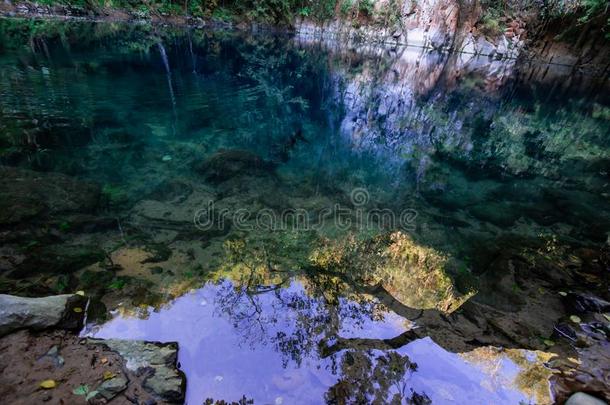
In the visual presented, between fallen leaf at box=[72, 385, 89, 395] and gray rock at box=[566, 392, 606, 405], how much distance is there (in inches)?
170

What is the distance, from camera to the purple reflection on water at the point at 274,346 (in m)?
3.21

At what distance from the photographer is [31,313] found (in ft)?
10.2

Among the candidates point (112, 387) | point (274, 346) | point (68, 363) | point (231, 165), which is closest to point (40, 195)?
point (231, 165)

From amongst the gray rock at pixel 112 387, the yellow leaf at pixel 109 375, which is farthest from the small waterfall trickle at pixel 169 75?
the gray rock at pixel 112 387

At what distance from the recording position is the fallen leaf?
2629 mm

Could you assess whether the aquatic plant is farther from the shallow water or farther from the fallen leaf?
the fallen leaf

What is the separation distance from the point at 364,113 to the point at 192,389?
482 inches

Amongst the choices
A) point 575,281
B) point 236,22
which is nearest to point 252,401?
point 575,281

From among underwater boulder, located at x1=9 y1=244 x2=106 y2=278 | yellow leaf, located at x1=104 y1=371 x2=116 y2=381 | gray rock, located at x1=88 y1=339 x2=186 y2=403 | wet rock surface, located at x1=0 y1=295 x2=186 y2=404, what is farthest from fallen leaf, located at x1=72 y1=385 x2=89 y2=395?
underwater boulder, located at x1=9 y1=244 x2=106 y2=278

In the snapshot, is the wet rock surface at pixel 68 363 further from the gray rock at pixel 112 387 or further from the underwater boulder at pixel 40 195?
the underwater boulder at pixel 40 195

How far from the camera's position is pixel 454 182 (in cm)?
872

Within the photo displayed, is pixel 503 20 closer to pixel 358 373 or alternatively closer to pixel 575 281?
pixel 575 281

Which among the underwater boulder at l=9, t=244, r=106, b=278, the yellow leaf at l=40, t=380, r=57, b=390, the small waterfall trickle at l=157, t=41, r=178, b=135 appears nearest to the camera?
the yellow leaf at l=40, t=380, r=57, b=390

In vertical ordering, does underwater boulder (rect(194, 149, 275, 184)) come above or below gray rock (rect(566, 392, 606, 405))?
below
